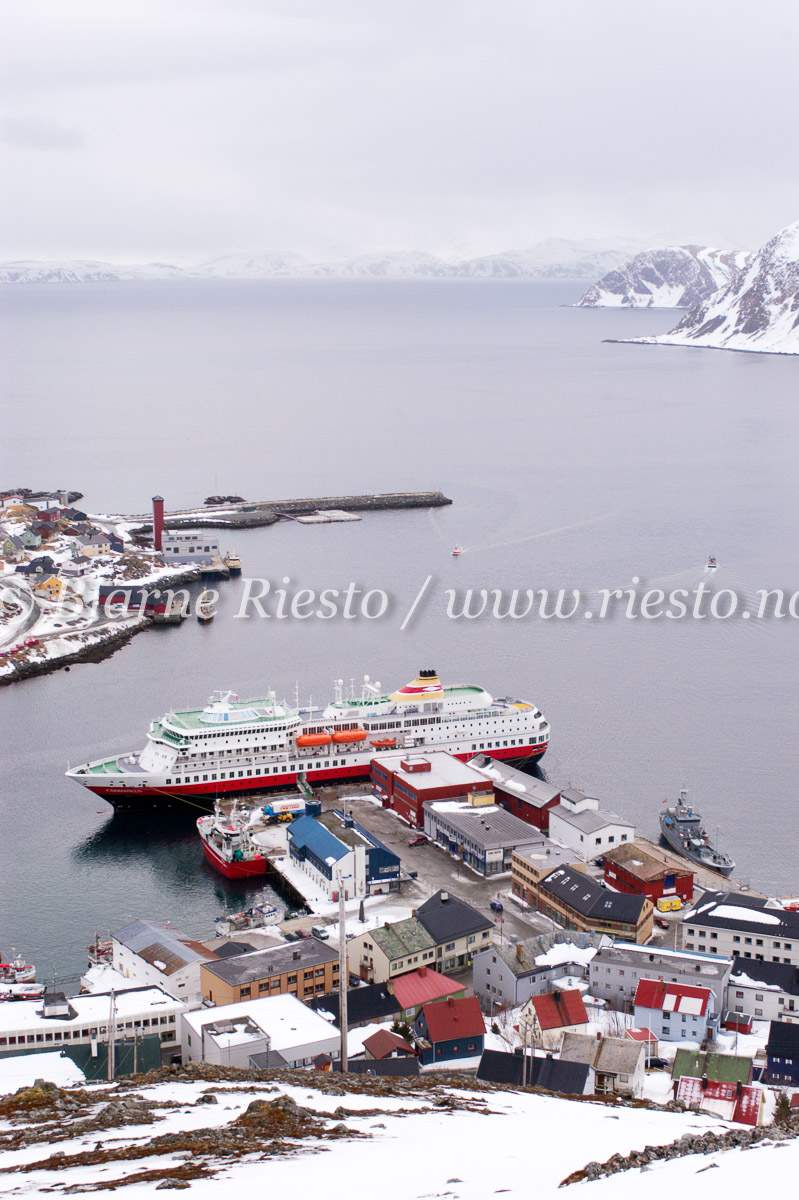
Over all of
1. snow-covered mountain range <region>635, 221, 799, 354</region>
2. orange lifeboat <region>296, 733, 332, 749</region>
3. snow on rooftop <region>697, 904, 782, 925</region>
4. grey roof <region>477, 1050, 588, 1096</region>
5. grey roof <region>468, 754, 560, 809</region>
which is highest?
snow-covered mountain range <region>635, 221, 799, 354</region>

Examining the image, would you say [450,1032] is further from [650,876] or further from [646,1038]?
[650,876]

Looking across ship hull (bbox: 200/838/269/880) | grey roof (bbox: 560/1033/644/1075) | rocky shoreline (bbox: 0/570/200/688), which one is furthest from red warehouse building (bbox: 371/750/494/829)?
rocky shoreline (bbox: 0/570/200/688)

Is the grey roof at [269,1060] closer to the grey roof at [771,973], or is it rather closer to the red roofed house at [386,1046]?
the red roofed house at [386,1046]

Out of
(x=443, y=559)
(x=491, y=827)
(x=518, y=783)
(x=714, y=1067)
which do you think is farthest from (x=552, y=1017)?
(x=443, y=559)

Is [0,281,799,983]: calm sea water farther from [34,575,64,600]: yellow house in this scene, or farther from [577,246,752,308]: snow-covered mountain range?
[577,246,752,308]: snow-covered mountain range

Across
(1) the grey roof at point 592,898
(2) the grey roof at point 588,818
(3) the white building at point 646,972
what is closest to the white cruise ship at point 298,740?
(2) the grey roof at point 588,818

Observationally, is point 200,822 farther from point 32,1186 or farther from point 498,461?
point 498,461
